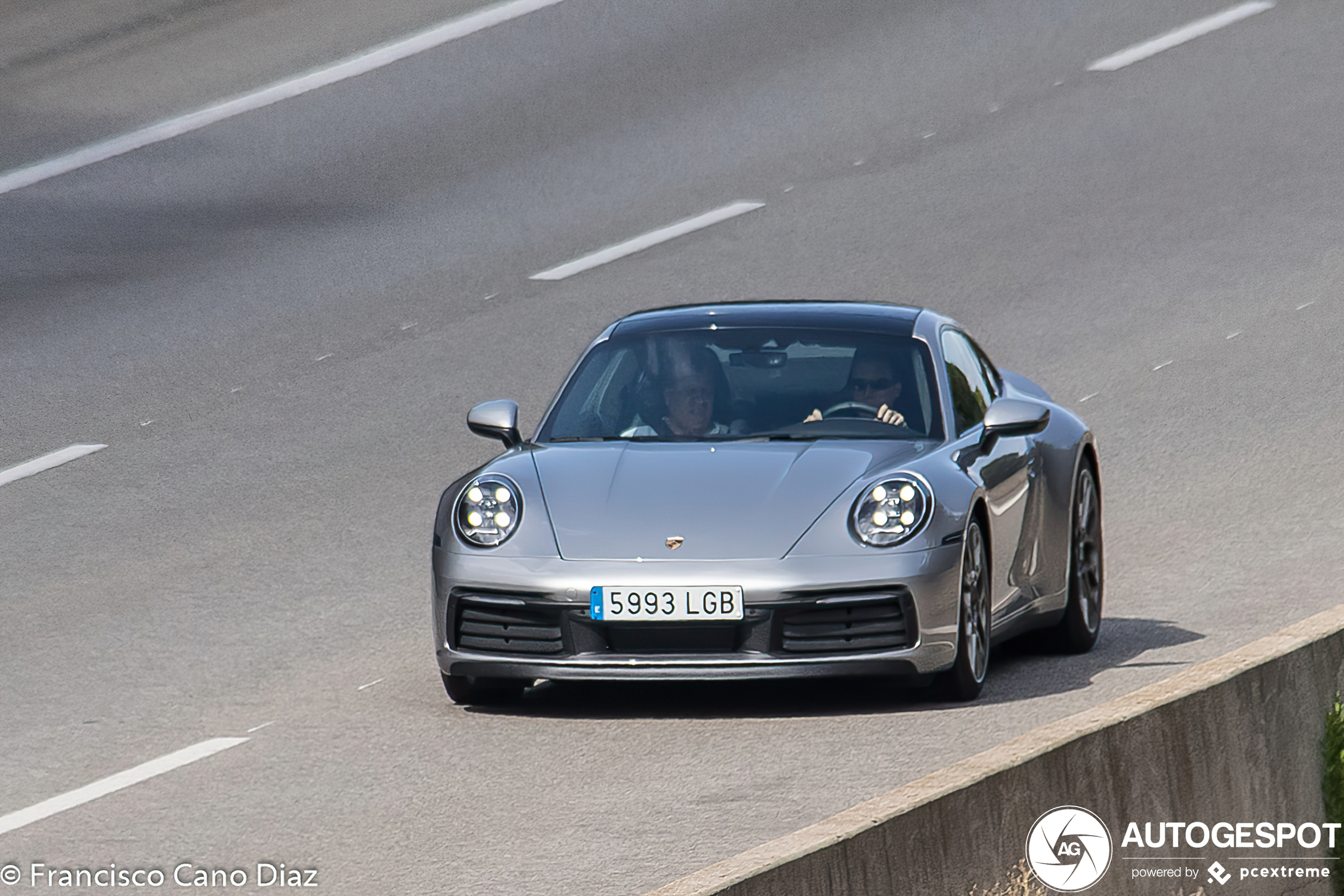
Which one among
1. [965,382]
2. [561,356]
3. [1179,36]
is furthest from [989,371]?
[1179,36]

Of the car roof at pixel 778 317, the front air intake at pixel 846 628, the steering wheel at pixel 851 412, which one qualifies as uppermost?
the car roof at pixel 778 317

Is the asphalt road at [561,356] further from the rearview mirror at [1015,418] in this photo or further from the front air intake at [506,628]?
the rearview mirror at [1015,418]

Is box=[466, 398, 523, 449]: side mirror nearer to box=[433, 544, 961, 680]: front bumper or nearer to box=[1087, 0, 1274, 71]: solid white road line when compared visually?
box=[433, 544, 961, 680]: front bumper

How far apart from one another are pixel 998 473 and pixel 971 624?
0.81 meters

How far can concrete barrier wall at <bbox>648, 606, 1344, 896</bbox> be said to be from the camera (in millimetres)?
4910

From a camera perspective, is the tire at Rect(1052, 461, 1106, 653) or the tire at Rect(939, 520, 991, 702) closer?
the tire at Rect(939, 520, 991, 702)

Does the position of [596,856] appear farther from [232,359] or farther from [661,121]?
[661,121]

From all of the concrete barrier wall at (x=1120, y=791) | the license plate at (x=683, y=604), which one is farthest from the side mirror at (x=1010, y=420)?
the concrete barrier wall at (x=1120, y=791)

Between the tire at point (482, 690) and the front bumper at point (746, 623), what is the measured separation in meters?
0.25

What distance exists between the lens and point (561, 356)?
50.5 feet

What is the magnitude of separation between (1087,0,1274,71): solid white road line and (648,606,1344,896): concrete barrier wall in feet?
49.8

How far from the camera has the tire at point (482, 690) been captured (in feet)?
28.3

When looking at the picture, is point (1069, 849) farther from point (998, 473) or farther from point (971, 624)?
point (998, 473)

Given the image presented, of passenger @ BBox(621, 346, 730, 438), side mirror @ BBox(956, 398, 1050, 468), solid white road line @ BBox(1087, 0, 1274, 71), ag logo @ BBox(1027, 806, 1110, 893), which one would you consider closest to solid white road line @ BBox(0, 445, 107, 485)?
passenger @ BBox(621, 346, 730, 438)
